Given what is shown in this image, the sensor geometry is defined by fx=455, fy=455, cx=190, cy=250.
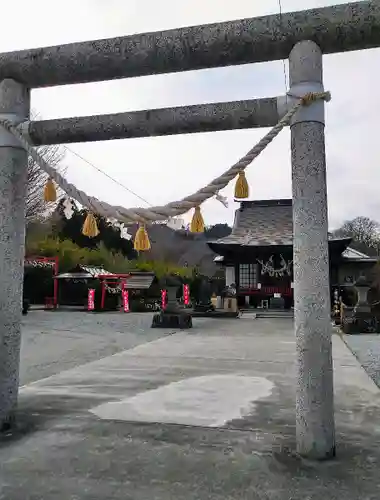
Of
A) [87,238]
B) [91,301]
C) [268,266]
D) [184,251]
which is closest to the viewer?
[91,301]

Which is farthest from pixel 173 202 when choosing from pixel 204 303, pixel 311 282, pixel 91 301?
pixel 91 301

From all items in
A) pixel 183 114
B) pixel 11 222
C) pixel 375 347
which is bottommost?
pixel 375 347

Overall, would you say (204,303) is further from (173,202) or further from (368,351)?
(173,202)

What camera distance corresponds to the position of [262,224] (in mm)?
27375

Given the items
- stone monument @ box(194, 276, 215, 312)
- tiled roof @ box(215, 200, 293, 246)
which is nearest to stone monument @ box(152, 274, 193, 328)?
stone monument @ box(194, 276, 215, 312)

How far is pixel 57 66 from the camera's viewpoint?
11.0ft

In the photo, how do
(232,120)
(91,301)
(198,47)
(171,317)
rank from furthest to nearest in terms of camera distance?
(91,301) → (171,317) → (232,120) → (198,47)

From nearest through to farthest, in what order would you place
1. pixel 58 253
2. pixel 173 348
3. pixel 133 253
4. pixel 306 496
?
pixel 306 496, pixel 173 348, pixel 58 253, pixel 133 253

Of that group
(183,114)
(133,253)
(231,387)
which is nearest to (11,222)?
(183,114)

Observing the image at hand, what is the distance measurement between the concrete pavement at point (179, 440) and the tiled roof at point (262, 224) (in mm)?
18631

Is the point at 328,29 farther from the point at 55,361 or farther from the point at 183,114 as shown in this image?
the point at 55,361

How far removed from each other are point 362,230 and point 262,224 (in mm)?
15088

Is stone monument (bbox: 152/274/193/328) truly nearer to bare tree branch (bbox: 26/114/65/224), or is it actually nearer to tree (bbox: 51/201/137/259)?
bare tree branch (bbox: 26/114/65/224)

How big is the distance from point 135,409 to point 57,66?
2896 millimetres
